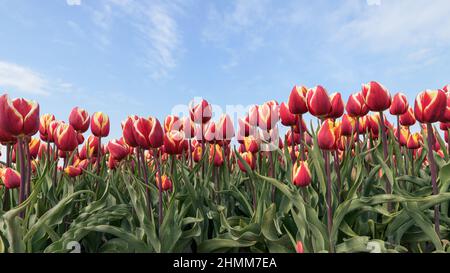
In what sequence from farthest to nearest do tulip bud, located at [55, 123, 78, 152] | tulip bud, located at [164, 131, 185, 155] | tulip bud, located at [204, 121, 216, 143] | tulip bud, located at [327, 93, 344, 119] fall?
tulip bud, located at [204, 121, 216, 143], tulip bud, located at [55, 123, 78, 152], tulip bud, located at [327, 93, 344, 119], tulip bud, located at [164, 131, 185, 155]

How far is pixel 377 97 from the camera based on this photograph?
11.6ft

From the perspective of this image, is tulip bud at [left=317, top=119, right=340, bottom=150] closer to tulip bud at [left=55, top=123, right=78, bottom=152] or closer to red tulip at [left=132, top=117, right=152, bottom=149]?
red tulip at [left=132, top=117, right=152, bottom=149]

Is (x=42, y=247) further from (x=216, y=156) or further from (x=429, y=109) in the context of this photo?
(x=429, y=109)

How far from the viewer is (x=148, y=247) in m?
3.01

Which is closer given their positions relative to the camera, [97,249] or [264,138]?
[97,249]

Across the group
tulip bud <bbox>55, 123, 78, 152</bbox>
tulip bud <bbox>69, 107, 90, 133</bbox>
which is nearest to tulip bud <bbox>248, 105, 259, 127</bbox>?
tulip bud <bbox>55, 123, 78, 152</bbox>

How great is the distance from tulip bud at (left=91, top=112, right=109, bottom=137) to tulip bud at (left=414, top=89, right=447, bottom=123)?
3026 mm

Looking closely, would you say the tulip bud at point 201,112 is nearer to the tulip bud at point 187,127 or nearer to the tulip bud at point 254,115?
the tulip bud at point 187,127

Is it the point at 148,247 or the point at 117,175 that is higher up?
the point at 117,175

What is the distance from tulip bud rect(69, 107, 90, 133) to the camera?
168 inches

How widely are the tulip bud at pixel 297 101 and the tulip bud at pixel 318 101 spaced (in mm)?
189

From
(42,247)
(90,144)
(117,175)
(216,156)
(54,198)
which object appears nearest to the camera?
(42,247)
